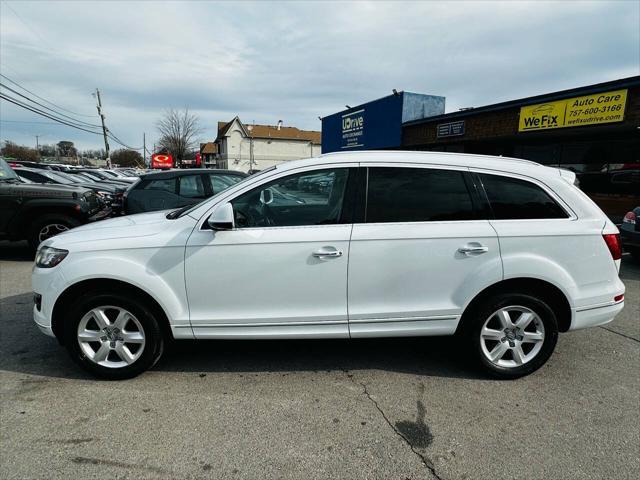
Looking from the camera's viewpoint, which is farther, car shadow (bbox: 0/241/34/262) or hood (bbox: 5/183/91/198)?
car shadow (bbox: 0/241/34/262)

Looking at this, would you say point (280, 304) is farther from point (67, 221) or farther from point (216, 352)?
point (67, 221)

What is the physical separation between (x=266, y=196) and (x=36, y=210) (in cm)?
612

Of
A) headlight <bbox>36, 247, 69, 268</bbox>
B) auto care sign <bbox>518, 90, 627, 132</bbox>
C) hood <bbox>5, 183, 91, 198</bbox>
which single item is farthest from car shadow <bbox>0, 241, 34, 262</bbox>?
auto care sign <bbox>518, 90, 627, 132</bbox>

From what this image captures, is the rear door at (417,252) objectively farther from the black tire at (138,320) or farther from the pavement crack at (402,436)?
the black tire at (138,320)

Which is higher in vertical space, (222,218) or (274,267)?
(222,218)

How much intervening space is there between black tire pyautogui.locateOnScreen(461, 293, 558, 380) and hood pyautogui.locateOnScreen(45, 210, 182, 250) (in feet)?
8.34

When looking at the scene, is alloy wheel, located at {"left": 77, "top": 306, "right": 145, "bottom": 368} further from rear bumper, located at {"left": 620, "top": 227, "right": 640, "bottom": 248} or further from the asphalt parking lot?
rear bumper, located at {"left": 620, "top": 227, "right": 640, "bottom": 248}

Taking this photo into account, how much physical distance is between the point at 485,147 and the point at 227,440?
16050mm

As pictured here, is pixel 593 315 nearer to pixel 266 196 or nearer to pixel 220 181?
pixel 266 196

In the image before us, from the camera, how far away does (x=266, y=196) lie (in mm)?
3166

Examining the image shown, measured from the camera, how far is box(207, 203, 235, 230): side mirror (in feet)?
9.44

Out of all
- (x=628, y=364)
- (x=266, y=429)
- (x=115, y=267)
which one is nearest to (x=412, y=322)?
(x=266, y=429)

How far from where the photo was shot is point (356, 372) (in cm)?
335

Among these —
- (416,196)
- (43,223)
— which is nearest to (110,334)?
(416,196)
